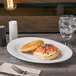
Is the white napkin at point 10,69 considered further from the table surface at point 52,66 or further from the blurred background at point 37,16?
the blurred background at point 37,16

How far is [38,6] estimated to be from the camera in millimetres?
2490

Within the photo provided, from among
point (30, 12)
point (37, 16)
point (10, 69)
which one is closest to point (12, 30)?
point (10, 69)

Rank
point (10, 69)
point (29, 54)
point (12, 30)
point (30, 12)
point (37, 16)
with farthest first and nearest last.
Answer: point (30, 12), point (37, 16), point (12, 30), point (29, 54), point (10, 69)

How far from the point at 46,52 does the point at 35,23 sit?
1.33m

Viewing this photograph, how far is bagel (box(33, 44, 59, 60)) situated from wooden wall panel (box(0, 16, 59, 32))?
1253 millimetres

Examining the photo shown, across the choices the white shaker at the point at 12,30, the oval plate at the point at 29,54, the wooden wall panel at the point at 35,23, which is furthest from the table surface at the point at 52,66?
the wooden wall panel at the point at 35,23

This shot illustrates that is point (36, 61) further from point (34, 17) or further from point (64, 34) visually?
point (34, 17)

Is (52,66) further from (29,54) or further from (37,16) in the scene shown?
(37,16)

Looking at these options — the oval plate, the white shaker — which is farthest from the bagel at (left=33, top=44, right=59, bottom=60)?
the white shaker

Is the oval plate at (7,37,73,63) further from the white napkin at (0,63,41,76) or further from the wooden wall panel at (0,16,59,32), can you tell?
the wooden wall panel at (0,16,59,32)

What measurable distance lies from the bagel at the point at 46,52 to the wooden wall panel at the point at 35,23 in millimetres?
1253

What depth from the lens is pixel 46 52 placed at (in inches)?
39.8

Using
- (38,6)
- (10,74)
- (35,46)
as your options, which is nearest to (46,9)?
(38,6)

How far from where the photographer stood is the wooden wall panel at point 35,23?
2271 millimetres
